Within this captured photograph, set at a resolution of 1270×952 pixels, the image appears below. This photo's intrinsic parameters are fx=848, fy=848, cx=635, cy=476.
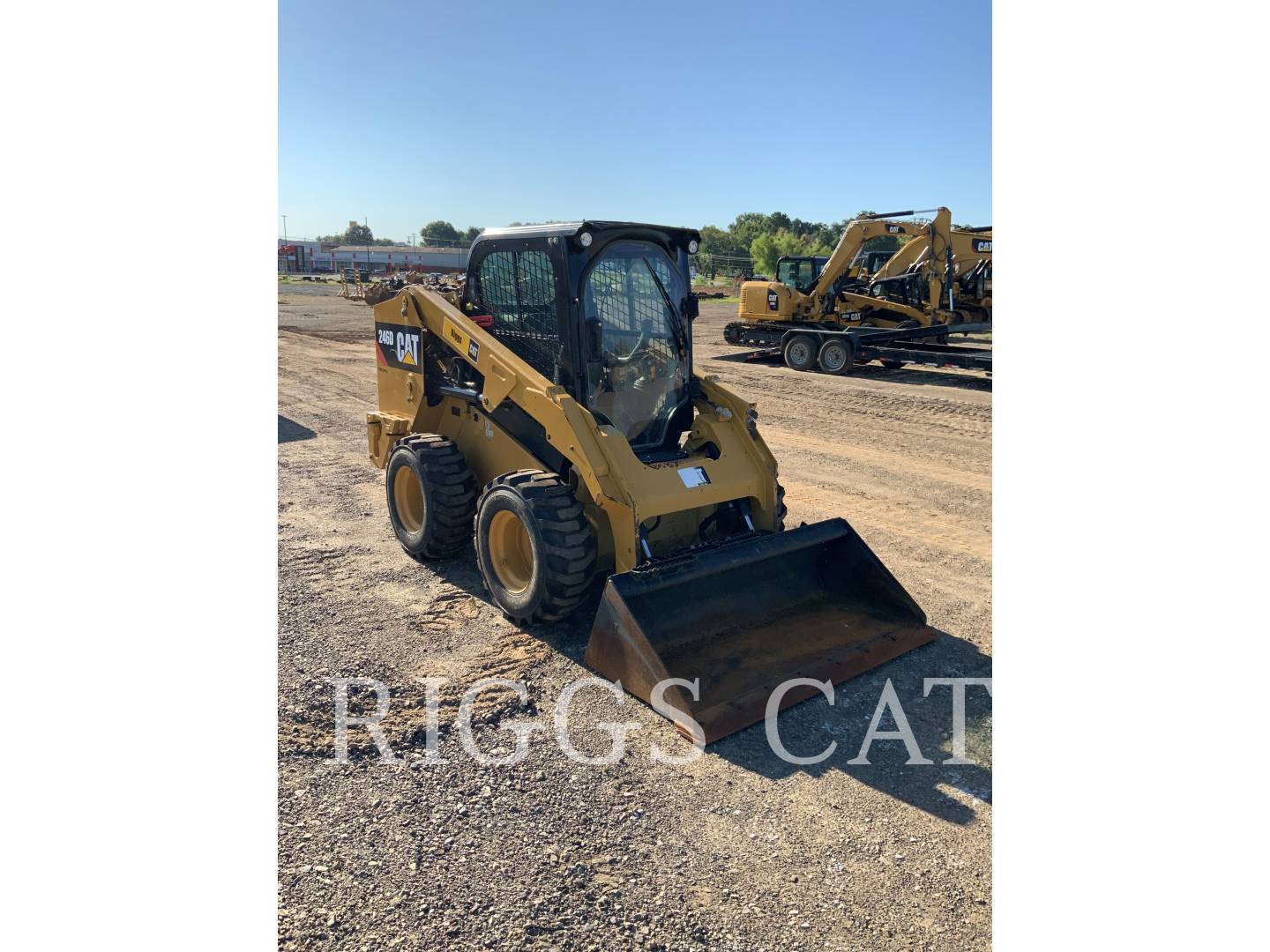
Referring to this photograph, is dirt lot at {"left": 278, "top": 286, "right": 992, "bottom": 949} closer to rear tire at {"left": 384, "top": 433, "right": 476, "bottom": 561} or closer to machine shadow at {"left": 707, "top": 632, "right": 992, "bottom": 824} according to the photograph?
machine shadow at {"left": 707, "top": 632, "right": 992, "bottom": 824}

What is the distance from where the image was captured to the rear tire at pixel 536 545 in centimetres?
444

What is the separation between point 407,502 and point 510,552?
1.38m

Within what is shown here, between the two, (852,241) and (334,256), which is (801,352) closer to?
(852,241)

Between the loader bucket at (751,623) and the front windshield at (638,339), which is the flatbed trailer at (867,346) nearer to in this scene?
the front windshield at (638,339)

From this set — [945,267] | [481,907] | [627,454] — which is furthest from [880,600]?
[945,267]

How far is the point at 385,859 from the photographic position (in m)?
2.96

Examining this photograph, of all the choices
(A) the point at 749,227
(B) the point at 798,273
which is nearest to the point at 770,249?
(A) the point at 749,227

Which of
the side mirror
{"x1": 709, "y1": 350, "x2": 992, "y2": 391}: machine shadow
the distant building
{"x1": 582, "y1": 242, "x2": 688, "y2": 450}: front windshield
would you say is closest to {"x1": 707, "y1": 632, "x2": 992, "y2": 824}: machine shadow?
{"x1": 582, "y1": 242, "x2": 688, "y2": 450}: front windshield

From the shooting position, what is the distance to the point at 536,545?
4480mm

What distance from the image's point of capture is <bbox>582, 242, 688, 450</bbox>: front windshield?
495 cm

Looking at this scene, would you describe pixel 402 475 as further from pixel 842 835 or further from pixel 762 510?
pixel 842 835

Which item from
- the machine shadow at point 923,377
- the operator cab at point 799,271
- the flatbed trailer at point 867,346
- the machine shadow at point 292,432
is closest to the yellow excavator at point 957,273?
the flatbed trailer at point 867,346

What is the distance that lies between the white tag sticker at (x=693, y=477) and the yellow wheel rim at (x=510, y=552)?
3.20 ft

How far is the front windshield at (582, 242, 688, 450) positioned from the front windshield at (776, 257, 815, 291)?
526 inches
